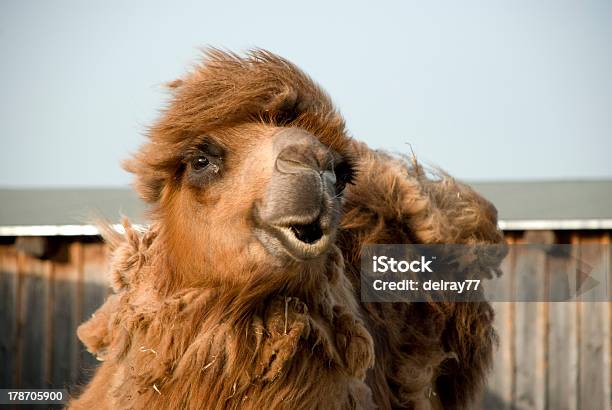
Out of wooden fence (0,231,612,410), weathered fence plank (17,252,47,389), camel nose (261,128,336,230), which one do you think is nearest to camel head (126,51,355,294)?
camel nose (261,128,336,230)

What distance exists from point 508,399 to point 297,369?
6570mm

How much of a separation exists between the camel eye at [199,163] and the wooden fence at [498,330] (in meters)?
6.14

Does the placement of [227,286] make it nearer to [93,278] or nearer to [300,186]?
[300,186]

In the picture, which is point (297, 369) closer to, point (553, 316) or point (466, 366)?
point (466, 366)

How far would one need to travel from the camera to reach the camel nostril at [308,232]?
317 cm

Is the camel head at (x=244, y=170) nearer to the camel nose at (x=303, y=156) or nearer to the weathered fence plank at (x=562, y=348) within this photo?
the camel nose at (x=303, y=156)

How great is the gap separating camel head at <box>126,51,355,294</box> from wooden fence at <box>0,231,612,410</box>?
5.84m

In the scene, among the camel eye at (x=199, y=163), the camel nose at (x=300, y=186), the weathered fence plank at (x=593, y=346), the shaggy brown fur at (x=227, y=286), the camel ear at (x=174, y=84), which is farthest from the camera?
the weathered fence plank at (x=593, y=346)

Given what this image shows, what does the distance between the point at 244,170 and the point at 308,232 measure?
383mm

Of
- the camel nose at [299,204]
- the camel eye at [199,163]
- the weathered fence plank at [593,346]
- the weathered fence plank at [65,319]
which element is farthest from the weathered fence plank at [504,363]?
the camel nose at [299,204]

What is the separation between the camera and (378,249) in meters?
4.85

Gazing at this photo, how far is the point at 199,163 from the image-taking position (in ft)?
11.6

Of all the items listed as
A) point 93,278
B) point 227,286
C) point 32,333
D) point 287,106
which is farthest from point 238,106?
point 32,333

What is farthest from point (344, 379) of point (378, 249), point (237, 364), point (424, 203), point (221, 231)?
point (424, 203)
